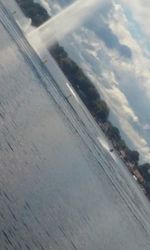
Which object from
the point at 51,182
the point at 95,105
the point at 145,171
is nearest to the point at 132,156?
the point at 145,171

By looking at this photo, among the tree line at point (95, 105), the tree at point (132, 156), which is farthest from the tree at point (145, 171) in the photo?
the tree at point (132, 156)

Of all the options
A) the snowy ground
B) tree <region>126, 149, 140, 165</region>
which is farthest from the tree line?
the snowy ground

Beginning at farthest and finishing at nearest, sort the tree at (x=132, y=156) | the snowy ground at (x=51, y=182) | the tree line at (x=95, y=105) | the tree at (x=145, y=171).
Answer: the tree at (x=132, y=156)
the tree at (x=145, y=171)
the tree line at (x=95, y=105)
the snowy ground at (x=51, y=182)

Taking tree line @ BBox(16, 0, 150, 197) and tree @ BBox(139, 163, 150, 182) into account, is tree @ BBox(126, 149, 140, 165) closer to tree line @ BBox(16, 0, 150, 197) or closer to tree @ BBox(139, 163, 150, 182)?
tree line @ BBox(16, 0, 150, 197)

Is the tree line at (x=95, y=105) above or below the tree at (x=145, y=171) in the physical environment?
above

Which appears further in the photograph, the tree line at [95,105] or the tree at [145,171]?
the tree at [145,171]

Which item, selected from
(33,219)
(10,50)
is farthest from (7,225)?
(10,50)

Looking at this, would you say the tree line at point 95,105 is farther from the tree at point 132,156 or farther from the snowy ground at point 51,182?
the snowy ground at point 51,182

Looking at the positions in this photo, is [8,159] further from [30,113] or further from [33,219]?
[30,113]
